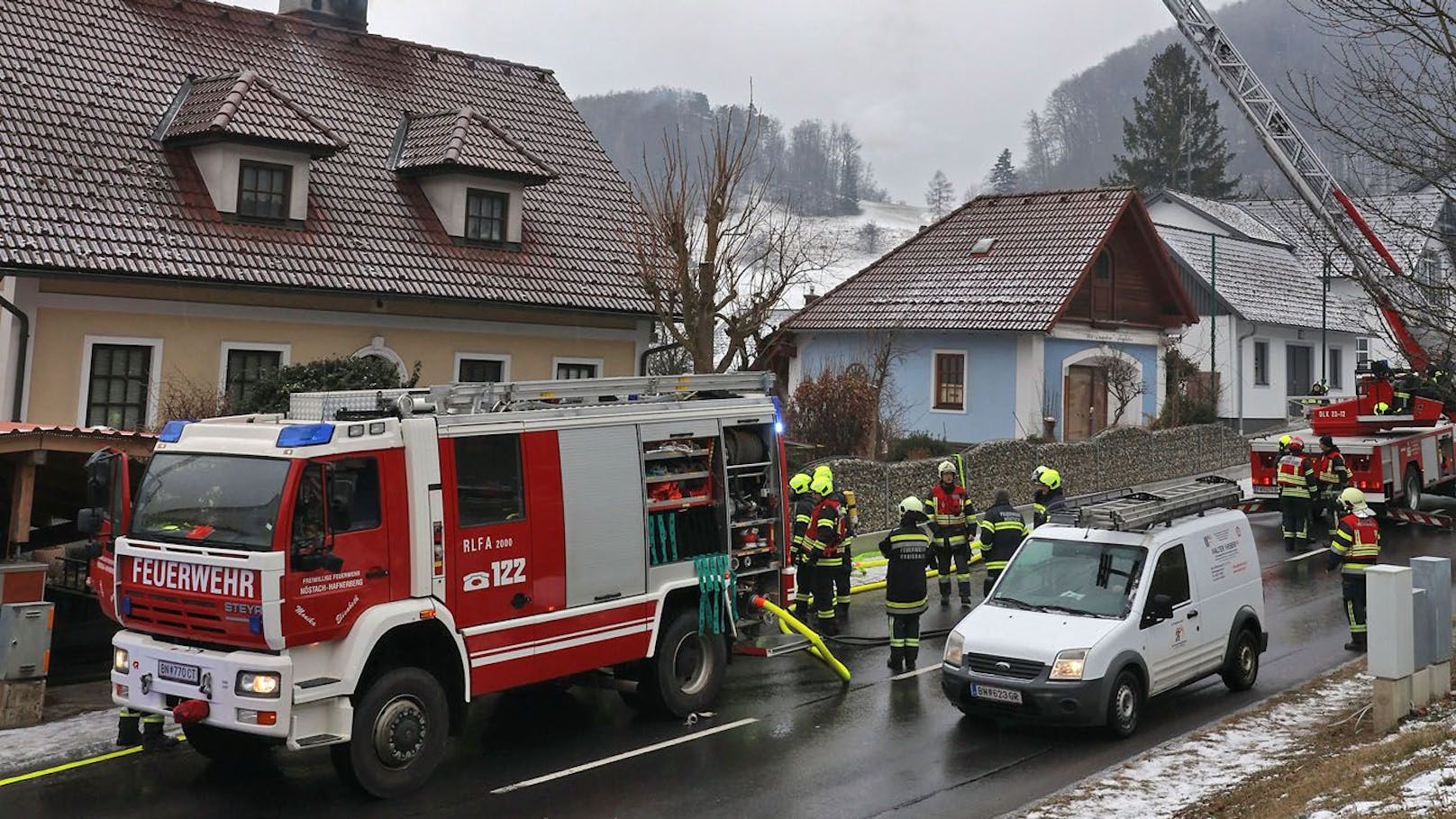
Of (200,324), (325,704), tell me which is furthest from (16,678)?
(200,324)

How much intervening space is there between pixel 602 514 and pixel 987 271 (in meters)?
25.0

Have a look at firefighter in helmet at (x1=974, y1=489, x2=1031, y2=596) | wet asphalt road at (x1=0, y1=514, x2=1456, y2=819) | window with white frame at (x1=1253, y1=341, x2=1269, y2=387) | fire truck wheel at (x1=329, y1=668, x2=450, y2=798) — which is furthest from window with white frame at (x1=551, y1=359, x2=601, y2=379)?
window with white frame at (x1=1253, y1=341, x2=1269, y2=387)

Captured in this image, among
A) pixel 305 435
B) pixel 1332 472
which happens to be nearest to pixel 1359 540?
pixel 1332 472

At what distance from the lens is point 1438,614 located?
11.1 metres

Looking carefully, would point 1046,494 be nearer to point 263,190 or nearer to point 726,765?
point 726,765

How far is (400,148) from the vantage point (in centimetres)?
2370

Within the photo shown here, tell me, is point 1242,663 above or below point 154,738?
above

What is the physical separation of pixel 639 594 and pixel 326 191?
1306 centimetres

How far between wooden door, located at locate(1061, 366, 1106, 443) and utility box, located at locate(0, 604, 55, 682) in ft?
84.9

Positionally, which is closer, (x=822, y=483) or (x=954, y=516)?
(x=822, y=483)

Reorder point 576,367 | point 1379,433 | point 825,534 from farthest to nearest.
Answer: point 1379,433 < point 576,367 < point 825,534

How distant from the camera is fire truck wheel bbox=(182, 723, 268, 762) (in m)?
10.2

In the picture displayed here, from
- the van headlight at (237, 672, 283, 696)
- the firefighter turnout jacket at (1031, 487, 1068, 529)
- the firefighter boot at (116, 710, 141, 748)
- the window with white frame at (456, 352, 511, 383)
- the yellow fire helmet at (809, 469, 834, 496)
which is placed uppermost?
the window with white frame at (456, 352, 511, 383)

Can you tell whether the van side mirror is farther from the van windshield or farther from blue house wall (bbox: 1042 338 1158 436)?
blue house wall (bbox: 1042 338 1158 436)
